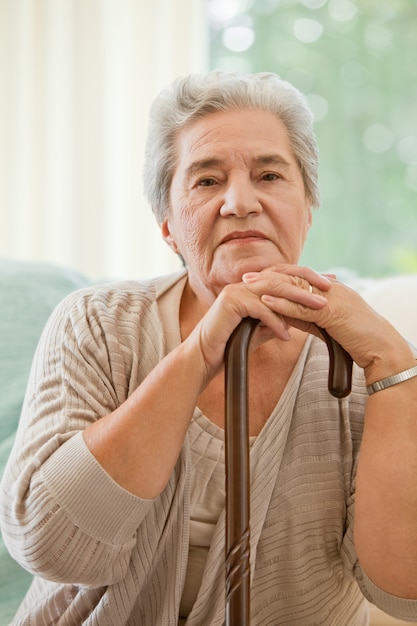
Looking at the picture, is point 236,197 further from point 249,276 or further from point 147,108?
point 147,108

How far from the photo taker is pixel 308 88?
2910mm

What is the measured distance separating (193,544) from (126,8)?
6.84ft

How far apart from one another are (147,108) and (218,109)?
153 centimetres

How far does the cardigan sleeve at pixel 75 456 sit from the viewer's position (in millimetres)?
1124

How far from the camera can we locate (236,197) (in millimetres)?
1263

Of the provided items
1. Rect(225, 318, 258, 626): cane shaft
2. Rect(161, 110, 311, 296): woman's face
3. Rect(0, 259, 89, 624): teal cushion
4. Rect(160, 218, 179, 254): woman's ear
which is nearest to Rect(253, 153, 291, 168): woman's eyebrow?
Rect(161, 110, 311, 296): woman's face

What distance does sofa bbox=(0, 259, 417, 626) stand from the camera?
5.25 ft

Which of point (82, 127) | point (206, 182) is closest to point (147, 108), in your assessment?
point (82, 127)

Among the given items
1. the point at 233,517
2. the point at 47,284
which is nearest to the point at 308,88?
the point at 47,284

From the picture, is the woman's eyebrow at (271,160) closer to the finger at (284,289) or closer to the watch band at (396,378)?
the finger at (284,289)

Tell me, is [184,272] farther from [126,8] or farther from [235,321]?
[126,8]

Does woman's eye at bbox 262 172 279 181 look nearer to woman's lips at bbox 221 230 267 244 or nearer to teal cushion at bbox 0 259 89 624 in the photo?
woman's lips at bbox 221 230 267 244

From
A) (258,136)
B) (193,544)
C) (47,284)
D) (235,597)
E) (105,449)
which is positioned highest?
(258,136)

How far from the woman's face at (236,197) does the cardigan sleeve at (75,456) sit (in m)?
0.19
